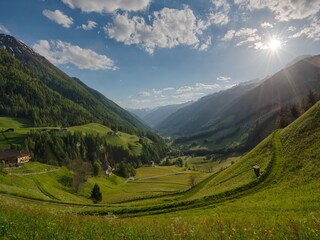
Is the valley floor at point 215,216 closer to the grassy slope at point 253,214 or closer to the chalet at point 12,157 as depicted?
the grassy slope at point 253,214

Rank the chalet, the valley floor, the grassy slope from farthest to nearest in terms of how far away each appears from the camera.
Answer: the chalet
the grassy slope
the valley floor

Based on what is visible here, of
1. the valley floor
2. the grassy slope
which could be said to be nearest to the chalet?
the valley floor

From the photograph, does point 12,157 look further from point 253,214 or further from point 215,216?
point 253,214

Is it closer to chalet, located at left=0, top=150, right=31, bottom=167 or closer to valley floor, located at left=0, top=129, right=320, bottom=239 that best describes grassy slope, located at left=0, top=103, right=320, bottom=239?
valley floor, located at left=0, top=129, right=320, bottom=239

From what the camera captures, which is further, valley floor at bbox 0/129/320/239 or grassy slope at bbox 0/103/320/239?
grassy slope at bbox 0/103/320/239

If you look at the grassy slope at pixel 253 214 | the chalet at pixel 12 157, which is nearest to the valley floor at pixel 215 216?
the grassy slope at pixel 253 214

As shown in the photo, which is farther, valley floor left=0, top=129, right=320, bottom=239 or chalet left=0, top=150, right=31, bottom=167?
chalet left=0, top=150, right=31, bottom=167

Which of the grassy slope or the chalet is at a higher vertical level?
the chalet

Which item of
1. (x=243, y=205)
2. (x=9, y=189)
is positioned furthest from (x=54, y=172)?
(x=243, y=205)

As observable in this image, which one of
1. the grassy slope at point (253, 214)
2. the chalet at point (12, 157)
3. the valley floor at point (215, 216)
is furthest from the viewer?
the chalet at point (12, 157)

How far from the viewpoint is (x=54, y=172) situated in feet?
469

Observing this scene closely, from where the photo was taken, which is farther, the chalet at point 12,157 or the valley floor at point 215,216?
the chalet at point 12,157

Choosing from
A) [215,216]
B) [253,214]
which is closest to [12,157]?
[215,216]

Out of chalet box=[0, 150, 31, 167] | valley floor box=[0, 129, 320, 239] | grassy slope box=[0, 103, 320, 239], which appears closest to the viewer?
valley floor box=[0, 129, 320, 239]
